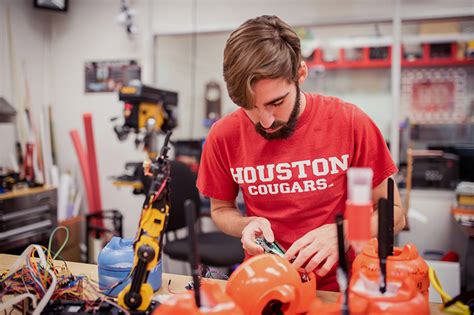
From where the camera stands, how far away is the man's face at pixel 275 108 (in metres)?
1.01

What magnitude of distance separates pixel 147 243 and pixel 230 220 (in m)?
0.58

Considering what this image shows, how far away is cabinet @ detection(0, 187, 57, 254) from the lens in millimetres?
2634

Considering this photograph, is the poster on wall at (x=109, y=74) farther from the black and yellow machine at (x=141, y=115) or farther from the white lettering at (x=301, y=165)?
the white lettering at (x=301, y=165)

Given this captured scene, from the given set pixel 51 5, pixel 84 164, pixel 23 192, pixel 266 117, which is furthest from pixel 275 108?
pixel 51 5

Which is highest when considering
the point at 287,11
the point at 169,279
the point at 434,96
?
the point at 287,11

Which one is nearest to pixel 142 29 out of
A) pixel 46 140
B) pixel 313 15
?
pixel 46 140

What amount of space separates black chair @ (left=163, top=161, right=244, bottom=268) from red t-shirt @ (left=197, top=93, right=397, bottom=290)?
1043 mm

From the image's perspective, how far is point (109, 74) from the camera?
369cm

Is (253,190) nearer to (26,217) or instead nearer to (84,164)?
(26,217)

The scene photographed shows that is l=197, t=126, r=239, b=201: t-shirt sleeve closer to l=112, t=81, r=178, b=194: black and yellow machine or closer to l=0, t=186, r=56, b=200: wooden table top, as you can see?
l=112, t=81, r=178, b=194: black and yellow machine

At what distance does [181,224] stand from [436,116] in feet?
7.61

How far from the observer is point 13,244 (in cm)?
268

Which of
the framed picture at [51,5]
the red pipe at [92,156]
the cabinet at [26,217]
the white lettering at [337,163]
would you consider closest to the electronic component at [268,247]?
the white lettering at [337,163]

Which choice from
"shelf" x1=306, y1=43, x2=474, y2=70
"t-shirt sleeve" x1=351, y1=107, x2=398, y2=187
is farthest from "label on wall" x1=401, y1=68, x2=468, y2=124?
"t-shirt sleeve" x1=351, y1=107, x2=398, y2=187
